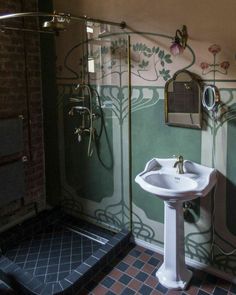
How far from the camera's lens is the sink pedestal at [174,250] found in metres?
2.19

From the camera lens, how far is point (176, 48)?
220cm

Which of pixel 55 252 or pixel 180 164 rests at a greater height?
pixel 180 164

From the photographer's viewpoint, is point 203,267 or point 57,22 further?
point 203,267

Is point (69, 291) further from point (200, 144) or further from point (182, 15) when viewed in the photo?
point (182, 15)

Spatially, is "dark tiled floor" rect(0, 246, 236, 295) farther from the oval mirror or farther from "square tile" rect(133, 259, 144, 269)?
the oval mirror

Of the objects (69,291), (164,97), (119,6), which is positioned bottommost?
(69,291)

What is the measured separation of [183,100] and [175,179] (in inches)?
23.7

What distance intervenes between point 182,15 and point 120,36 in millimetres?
549

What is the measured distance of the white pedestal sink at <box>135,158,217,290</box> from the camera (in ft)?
7.07

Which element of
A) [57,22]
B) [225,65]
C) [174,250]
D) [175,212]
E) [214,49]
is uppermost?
[57,22]

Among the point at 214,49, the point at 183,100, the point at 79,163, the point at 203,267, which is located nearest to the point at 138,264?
the point at 203,267

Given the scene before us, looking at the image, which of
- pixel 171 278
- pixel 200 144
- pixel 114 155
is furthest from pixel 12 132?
pixel 171 278

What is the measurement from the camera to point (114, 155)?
9.00 ft

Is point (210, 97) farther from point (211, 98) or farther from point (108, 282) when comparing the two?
point (108, 282)
